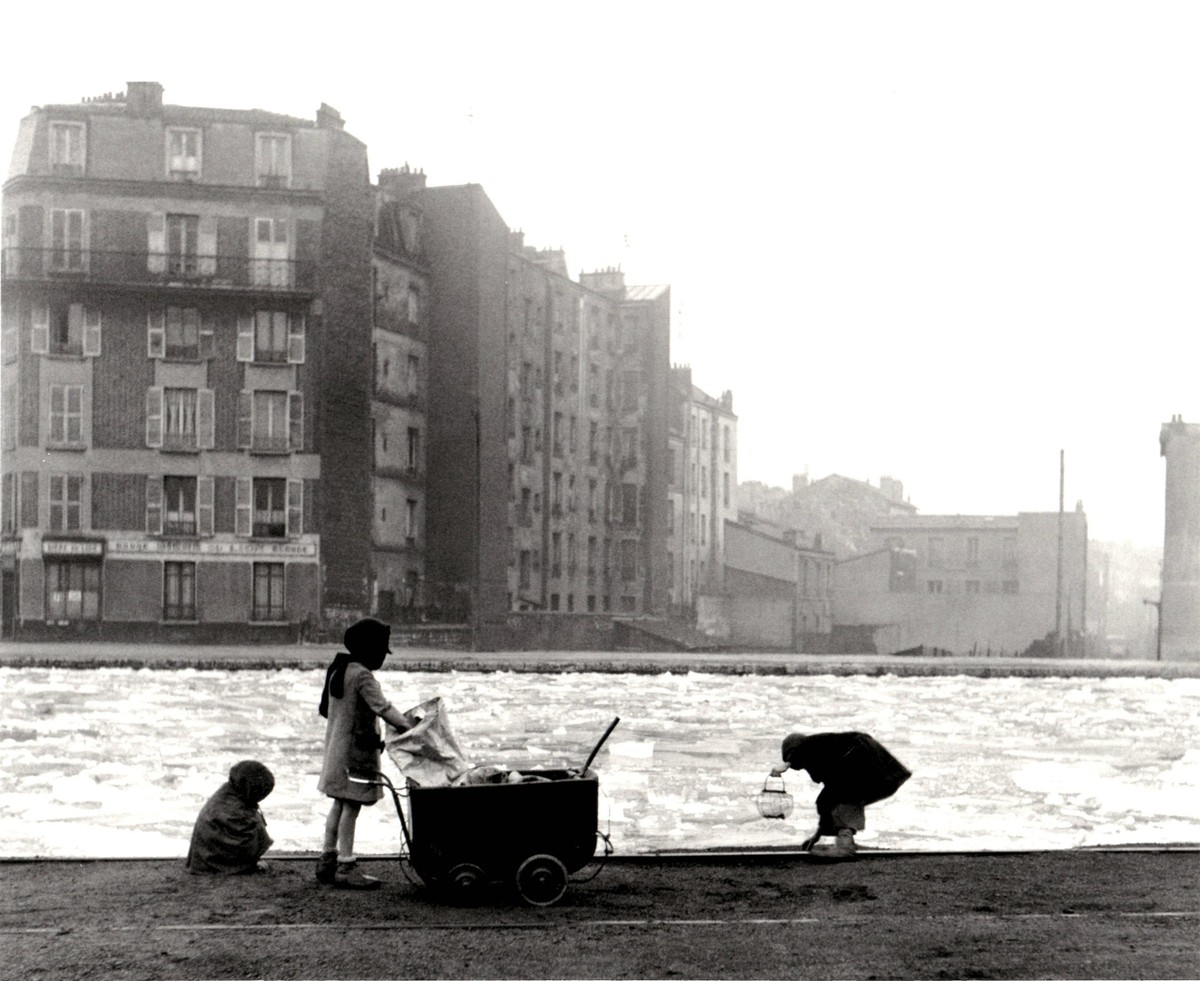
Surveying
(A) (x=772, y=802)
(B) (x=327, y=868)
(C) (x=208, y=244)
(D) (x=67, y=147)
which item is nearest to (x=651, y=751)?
(A) (x=772, y=802)

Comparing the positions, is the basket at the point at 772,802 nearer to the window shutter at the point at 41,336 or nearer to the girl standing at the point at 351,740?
the girl standing at the point at 351,740

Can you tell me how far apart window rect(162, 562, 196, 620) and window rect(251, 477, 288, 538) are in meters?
2.37

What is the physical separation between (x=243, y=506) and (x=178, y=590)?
3261 millimetres

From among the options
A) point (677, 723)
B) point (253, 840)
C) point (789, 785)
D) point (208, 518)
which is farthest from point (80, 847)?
point (208, 518)

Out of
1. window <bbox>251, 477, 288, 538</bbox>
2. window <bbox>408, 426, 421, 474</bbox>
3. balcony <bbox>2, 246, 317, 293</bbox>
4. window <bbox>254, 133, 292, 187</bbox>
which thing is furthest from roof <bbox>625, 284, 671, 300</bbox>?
window <bbox>251, 477, 288, 538</bbox>

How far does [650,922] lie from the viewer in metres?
7.80

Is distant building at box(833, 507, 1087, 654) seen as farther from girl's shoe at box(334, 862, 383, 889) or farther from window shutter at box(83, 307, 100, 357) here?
girl's shoe at box(334, 862, 383, 889)

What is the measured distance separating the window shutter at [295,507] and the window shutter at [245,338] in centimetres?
429

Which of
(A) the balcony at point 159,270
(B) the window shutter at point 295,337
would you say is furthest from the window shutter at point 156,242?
(B) the window shutter at point 295,337

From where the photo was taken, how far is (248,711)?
27891mm

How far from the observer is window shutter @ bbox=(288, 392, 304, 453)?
5275cm

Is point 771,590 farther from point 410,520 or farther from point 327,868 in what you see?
point 327,868

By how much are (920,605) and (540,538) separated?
68.6ft

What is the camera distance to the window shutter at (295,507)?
5188cm
